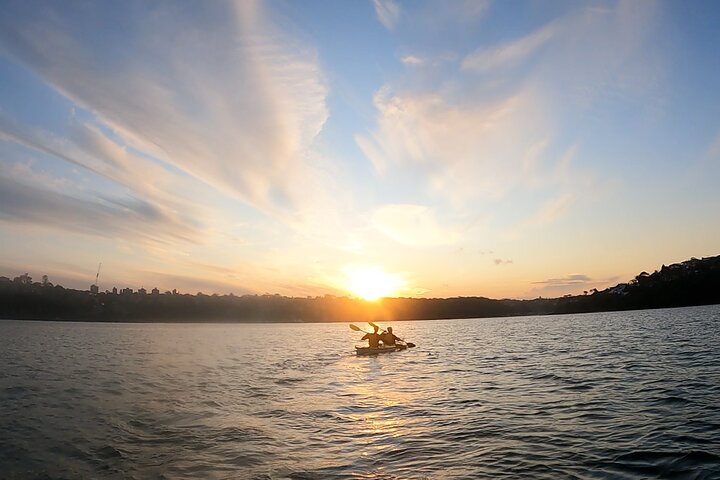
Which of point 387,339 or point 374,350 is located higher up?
point 387,339

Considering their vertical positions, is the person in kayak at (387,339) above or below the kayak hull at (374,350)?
above

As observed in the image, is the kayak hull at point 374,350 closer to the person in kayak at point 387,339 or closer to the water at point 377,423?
the person in kayak at point 387,339

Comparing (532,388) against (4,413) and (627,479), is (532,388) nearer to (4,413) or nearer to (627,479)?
(627,479)

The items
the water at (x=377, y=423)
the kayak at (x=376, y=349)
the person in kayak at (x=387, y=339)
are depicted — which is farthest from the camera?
the person in kayak at (x=387, y=339)

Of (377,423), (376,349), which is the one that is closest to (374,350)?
(376,349)

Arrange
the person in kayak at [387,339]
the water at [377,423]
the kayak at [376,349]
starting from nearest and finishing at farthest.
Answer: the water at [377,423] → the kayak at [376,349] → the person in kayak at [387,339]

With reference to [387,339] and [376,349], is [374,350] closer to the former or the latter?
[376,349]

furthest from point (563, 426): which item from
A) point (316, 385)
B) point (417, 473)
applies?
point (316, 385)

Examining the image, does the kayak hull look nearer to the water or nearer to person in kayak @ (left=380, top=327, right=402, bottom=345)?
person in kayak @ (left=380, top=327, right=402, bottom=345)

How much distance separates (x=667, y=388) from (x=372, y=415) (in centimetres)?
1637

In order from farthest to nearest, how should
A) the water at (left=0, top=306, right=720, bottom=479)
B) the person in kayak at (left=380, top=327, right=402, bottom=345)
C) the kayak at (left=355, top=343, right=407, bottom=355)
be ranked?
the person in kayak at (left=380, top=327, right=402, bottom=345)
the kayak at (left=355, top=343, right=407, bottom=355)
the water at (left=0, top=306, right=720, bottom=479)

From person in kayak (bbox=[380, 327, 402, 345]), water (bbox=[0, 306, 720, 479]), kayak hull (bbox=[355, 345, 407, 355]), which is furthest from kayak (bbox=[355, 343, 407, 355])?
water (bbox=[0, 306, 720, 479])

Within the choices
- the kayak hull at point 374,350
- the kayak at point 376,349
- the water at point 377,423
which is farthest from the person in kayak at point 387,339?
the water at point 377,423

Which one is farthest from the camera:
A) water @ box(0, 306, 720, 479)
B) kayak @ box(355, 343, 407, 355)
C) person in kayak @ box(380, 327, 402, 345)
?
person in kayak @ box(380, 327, 402, 345)
